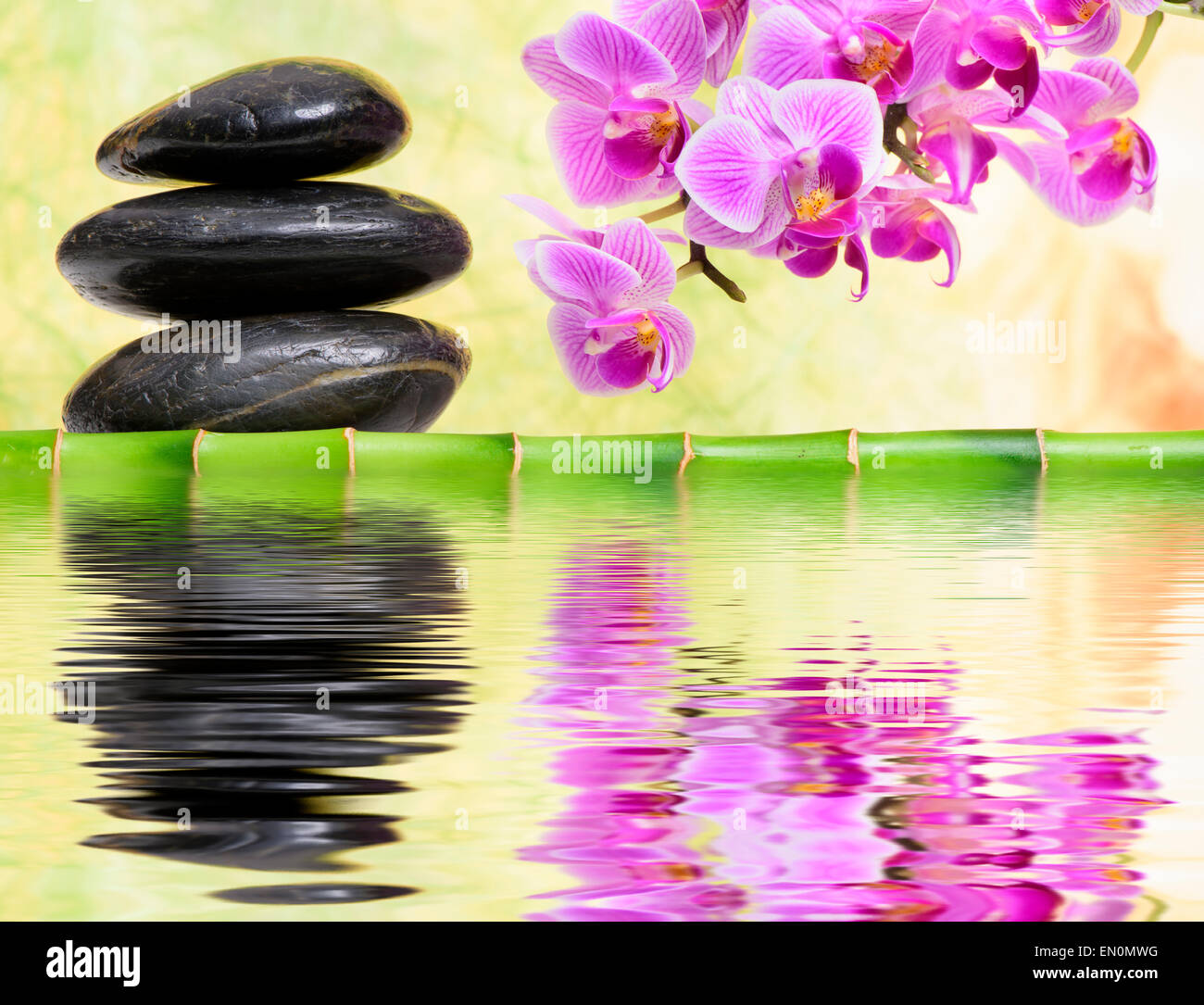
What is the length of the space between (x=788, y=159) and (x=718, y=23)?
0.12 ft

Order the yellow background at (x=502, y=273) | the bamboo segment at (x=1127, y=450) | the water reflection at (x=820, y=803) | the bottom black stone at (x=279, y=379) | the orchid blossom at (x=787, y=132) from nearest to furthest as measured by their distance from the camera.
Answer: the water reflection at (x=820, y=803), the orchid blossom at (x=787, y=132), the bamboo segment at (x=1127, y=450), the bottom black stone at (x=279, y=379), the yellow background at (x=502, y=273)

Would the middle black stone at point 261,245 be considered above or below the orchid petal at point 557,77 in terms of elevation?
above

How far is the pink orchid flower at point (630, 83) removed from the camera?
225 millimetres

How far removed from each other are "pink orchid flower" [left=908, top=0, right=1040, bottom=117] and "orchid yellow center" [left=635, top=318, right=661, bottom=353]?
0.06m

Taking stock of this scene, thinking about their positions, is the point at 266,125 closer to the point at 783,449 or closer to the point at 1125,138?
the point at 783,449

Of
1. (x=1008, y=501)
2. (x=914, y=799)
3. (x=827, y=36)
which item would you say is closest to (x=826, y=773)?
(x=914, y=799)

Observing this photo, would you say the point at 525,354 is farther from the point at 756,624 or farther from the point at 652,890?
the point at 652,890

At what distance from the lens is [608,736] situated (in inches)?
6.3

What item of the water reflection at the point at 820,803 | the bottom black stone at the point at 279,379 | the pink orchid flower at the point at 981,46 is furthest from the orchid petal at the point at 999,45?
the bottom black stone at the point at 279,379

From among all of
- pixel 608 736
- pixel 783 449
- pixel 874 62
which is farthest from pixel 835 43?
pixel 783 449

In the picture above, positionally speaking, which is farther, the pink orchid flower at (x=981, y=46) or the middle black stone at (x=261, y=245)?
the middle black stone at (x=261, y=245)

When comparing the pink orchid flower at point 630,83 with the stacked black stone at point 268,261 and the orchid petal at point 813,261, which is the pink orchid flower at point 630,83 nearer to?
the orchid petal at point 813,261

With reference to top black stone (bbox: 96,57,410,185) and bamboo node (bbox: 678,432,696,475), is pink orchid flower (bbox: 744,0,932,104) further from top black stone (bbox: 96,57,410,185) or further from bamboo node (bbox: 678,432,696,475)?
top black stone (bbox: 96,57,410,185)

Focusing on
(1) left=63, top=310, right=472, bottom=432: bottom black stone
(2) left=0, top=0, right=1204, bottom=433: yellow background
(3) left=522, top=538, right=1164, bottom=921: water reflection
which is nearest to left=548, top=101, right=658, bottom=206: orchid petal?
(3) left=522, top=538, right=1164, bottom=921: water reflection
